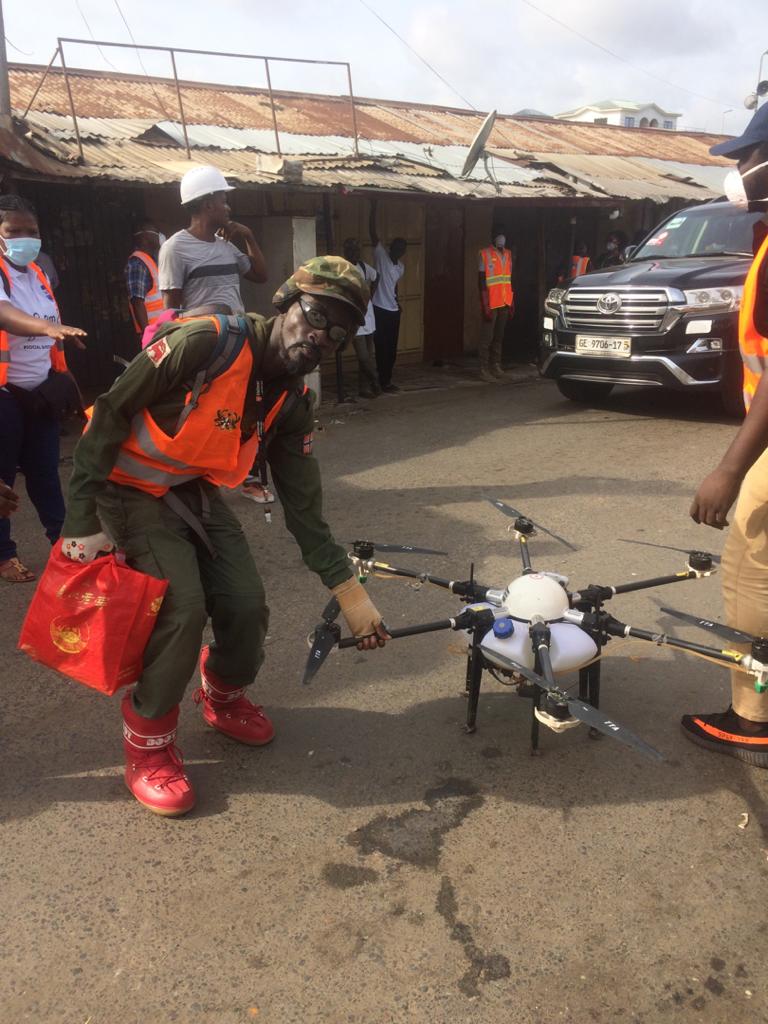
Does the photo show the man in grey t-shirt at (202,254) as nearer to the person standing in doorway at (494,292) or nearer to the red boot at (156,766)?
the red boot at (156,766)

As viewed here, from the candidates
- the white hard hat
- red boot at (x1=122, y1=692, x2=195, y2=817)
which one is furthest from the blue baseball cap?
the white hard hat

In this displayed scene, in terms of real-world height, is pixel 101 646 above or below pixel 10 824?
above

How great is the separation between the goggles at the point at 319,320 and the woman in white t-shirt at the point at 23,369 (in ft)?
6.76

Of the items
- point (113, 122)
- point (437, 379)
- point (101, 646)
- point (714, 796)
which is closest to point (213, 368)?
point (101, 646)

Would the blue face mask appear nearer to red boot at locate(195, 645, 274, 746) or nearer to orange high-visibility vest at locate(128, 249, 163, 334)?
orange high-visibility vest at locate(128, 249, 163, 334)

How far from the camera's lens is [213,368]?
8.15ft

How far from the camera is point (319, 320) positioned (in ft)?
8.13

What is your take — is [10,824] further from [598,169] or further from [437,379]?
[598,169]

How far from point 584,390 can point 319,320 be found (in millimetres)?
7278

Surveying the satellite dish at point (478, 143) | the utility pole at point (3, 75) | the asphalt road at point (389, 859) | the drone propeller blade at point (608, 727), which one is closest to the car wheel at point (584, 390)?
the satellite dish at point (478, 143)

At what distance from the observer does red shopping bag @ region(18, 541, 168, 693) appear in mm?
2467

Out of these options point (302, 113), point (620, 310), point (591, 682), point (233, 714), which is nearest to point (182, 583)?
point (233, 714)

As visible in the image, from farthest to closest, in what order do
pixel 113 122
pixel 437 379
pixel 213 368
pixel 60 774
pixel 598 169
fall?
pixel 598 169
pixel 437 379
pixel 113 122
pixel 60 774
pixel 213 368

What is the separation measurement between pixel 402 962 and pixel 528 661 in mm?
994
